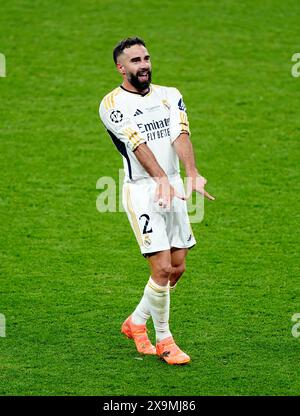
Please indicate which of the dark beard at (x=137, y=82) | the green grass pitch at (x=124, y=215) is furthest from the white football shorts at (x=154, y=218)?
the green grass pitch at (x=124, y=215)

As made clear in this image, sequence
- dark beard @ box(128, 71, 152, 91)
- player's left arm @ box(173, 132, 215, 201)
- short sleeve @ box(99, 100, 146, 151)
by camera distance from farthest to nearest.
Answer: dark beard @ box(128, 71, 152, 91)
short sleeve @ box(99, 100, 146, 151)
player's left arm @ box(173, 132, 215, 201)

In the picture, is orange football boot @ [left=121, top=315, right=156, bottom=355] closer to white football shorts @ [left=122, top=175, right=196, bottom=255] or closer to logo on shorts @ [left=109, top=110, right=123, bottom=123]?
white football shorts @ [left=122, top=175, right=196, bottom=255]

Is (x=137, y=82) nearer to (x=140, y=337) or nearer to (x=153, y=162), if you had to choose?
(x=153, y=162)

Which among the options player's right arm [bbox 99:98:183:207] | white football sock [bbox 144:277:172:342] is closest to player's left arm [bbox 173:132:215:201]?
player's right arm [bbox 99:98:183:207]

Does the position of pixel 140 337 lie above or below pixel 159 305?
below

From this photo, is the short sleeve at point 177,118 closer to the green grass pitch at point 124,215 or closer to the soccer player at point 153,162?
the soccer player at point 153,162

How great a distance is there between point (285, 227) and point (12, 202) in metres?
2.98

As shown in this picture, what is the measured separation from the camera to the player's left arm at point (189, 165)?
7688 mm

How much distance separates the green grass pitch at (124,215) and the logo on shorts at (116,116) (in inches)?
69.8

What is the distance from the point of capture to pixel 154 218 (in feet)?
26.1

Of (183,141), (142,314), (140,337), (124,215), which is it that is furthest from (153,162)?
(124,215)

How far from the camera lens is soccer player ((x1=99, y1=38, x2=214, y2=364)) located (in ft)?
25.8

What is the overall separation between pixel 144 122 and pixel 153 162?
0.37m

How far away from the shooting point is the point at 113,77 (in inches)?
579
